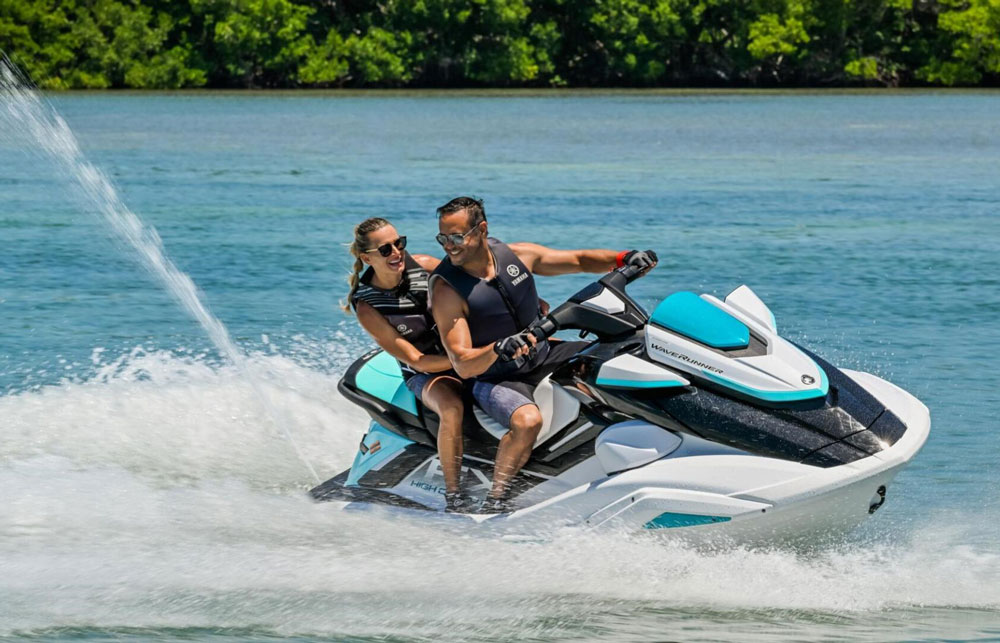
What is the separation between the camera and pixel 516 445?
180 inches

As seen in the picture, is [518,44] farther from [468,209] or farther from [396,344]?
[468,209]

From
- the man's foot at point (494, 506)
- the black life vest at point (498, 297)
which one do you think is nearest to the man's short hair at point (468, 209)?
the black life vest at point (498, 297)

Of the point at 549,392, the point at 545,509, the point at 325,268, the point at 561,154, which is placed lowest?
the point at 561,154

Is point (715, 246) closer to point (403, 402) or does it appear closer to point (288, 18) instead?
point (403, 402)

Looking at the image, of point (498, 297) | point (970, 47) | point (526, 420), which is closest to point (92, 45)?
point (970, 47)

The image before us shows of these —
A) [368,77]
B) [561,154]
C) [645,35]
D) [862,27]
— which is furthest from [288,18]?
[561,154]

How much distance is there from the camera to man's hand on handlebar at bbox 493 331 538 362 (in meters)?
4.20

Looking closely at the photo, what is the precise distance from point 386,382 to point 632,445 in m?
1.05

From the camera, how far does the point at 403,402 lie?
196 inches

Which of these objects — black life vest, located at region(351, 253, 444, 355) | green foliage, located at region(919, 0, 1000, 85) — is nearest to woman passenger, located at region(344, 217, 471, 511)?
black life vest, located at region(351, 253, 444, 355)

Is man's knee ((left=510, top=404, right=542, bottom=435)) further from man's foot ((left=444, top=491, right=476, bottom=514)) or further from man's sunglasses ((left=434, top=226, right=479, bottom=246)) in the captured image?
man's sunglasses ((left=434, top=226, right=479, bottom=246))

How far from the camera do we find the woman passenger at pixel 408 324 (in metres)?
4.73

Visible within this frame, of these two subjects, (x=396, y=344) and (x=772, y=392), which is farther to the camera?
(x=396, y=344)

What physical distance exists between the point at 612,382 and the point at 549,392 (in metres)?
0.30
